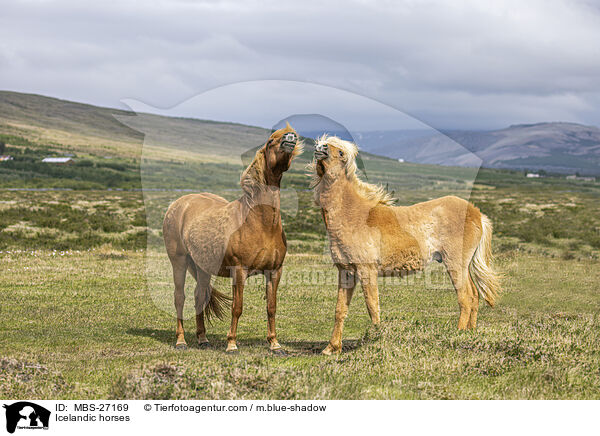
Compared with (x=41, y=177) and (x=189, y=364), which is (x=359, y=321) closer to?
(x=189, y=364)

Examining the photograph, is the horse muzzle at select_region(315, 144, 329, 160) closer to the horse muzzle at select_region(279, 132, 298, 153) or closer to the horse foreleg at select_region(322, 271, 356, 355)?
the horse muzzle at select_region(279, 132, 298, 153)

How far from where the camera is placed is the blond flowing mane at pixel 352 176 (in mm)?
8398

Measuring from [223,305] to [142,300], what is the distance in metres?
4.52

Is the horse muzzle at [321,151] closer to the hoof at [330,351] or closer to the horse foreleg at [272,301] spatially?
the horse foreleg at [272,301]

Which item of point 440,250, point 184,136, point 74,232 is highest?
point 184,136

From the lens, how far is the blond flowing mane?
27.6 ft

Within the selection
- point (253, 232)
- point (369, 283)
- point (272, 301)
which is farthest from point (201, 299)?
point (369, 283)

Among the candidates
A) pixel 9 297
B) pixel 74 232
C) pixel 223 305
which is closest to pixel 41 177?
pixel 74 232

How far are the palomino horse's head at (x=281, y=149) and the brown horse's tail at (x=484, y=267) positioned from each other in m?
3.59

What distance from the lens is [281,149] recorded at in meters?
7.89

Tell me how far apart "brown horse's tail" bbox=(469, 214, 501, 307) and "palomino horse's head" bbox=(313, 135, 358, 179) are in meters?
2.66

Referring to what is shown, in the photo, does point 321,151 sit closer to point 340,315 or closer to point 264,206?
point 264,206

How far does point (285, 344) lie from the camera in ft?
31.8
